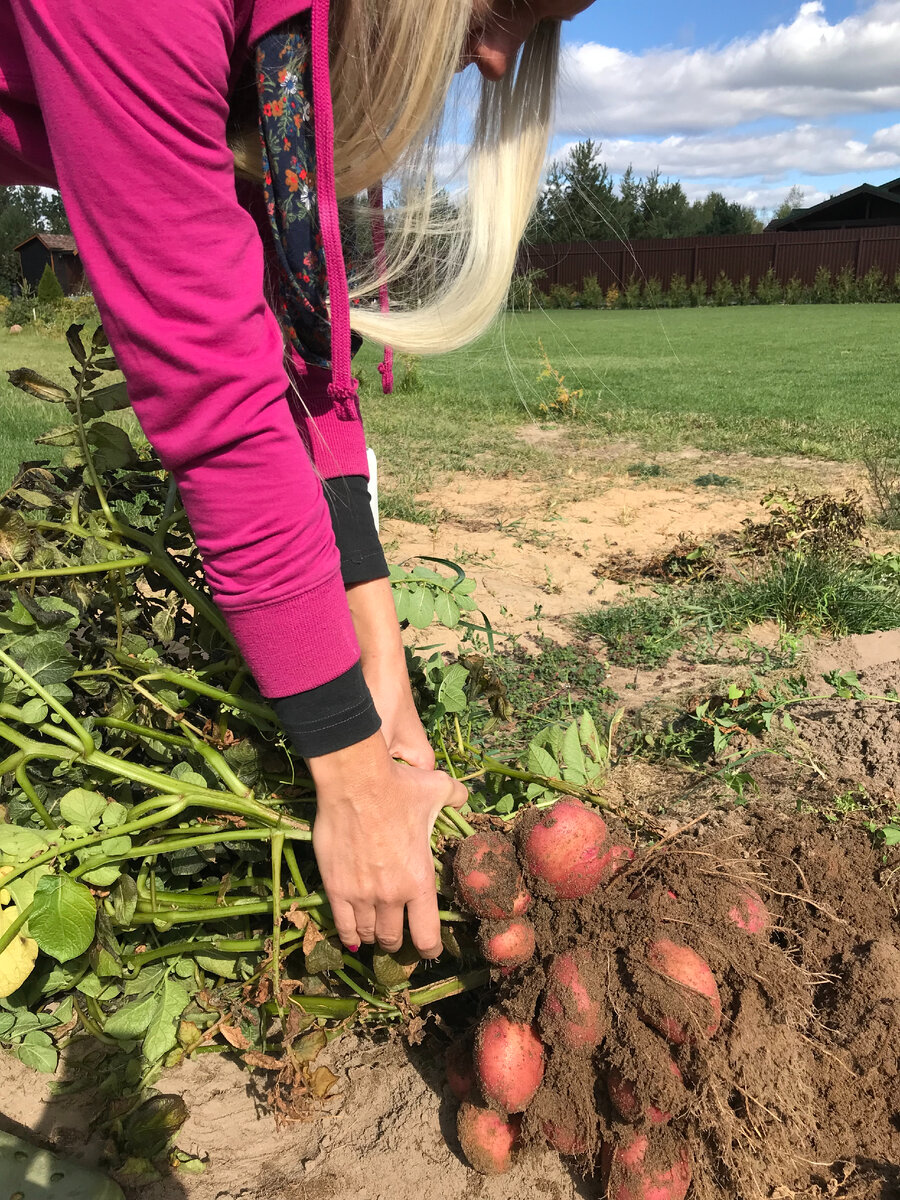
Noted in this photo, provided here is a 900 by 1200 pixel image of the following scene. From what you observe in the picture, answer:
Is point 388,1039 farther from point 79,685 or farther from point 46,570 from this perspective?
point 46,570

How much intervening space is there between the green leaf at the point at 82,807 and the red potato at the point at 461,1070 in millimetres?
700

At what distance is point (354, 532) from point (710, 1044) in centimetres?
99

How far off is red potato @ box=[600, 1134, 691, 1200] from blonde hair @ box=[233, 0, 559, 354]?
1.32 metres

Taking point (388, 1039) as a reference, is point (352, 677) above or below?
above

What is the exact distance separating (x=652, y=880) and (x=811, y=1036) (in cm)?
32

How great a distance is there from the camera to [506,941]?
4.45 feet

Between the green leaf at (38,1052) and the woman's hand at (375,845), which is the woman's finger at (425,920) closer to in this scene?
the woman's hand at (375,845)

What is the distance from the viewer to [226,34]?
3.30 ft

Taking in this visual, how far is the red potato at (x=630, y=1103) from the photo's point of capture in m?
1.26

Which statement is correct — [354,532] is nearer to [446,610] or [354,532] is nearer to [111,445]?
[446,610]

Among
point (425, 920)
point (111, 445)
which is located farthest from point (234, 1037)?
point (111, 445)

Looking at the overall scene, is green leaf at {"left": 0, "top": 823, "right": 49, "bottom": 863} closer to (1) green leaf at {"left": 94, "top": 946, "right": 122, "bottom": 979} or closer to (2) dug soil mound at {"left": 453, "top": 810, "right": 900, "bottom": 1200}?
(1) green leaf at {"left": 94, "top": 946, "right": 122, "bottom": 979}

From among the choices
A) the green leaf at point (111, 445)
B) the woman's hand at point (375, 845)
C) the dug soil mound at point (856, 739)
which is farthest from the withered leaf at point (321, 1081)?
the dug soil mound at point (856, 739)

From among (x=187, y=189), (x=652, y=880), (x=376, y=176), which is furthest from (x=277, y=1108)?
(x=376, y=176)
